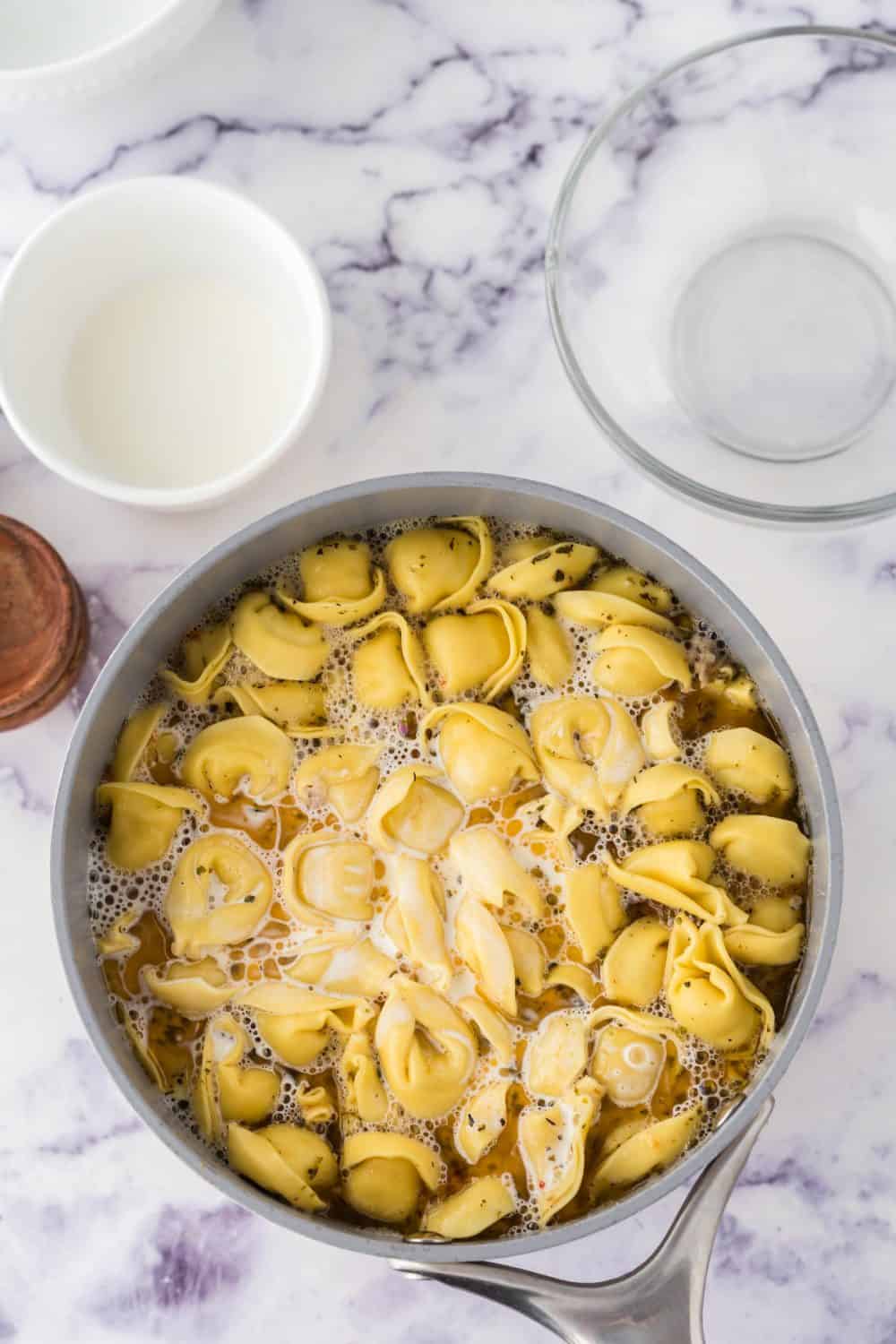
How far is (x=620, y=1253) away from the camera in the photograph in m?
1.25

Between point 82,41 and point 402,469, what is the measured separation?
47 cm

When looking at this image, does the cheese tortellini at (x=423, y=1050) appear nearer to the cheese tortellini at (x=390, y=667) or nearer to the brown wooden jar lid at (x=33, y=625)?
the cheese tortellini at (x=390, y=667)

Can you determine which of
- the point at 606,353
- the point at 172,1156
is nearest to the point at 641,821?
the point at 606,353

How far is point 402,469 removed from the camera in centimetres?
126

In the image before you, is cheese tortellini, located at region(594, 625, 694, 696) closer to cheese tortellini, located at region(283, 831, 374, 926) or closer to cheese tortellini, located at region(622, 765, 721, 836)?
cheese tortellini, located at region(622, 765, 721, 836)

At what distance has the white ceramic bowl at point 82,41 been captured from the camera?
113 cm

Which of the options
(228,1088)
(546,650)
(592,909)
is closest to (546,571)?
(546,650)

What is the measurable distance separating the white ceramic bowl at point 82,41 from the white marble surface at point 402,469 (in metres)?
0.05

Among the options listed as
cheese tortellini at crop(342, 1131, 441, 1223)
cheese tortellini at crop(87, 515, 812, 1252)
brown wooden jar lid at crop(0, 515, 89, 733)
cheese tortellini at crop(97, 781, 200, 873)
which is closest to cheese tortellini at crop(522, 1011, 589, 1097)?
cheese tortellini at crop(87, 515, 812, 1252)

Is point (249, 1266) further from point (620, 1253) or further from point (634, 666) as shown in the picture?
point (634, 666)

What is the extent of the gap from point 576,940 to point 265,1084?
27 centimetres

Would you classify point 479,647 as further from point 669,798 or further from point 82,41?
point 82,41

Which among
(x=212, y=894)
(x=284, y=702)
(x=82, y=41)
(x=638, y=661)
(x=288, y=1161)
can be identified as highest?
(x=82, y=41)

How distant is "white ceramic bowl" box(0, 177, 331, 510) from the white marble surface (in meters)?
0.05
